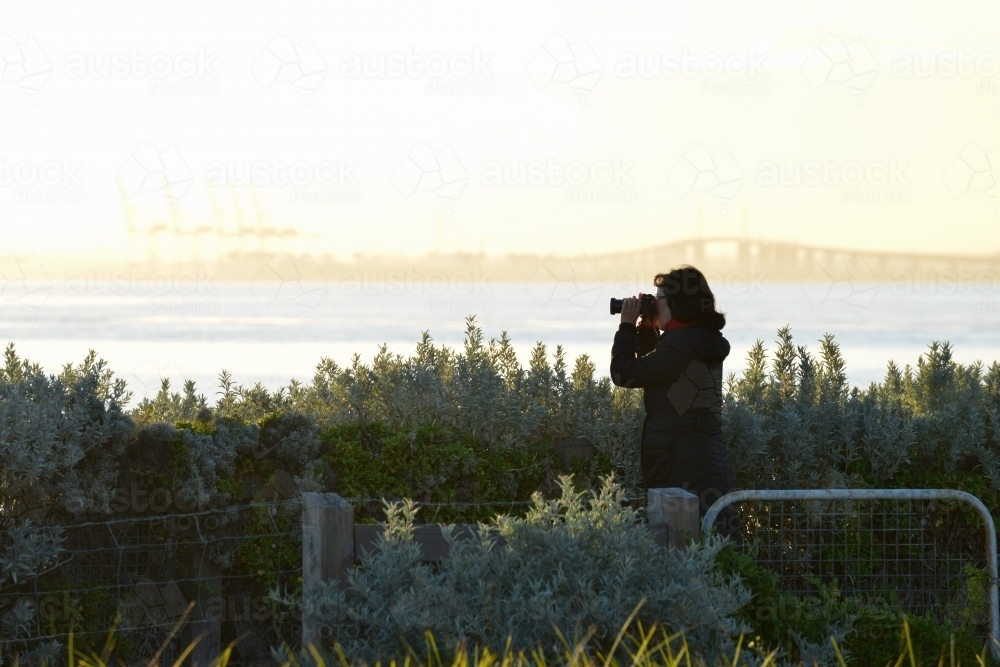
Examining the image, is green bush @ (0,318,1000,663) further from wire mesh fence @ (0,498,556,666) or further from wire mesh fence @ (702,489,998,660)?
wire mesh fence @ (702,489,998,660)

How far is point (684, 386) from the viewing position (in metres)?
6.86

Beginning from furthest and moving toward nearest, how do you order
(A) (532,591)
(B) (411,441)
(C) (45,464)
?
(B) (411,441) < (C) (45,464) < (A) (532,591)

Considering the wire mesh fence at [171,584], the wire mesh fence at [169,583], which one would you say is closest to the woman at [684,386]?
the wire mesh fence at [171,584]

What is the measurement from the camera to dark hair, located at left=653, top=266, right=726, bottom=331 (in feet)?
22.6

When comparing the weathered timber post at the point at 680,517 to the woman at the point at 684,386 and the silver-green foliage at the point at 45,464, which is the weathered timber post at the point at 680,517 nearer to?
the woman at the point at 684,386

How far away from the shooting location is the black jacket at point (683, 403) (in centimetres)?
679

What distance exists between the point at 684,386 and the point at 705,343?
296 mm

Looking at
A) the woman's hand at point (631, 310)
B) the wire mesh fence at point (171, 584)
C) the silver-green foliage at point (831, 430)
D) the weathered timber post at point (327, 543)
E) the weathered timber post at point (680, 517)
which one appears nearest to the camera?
the weathered timber post at point (327, 543)

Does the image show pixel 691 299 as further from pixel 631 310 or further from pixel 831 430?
pixel 831 430

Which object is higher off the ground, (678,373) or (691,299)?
(691,299)

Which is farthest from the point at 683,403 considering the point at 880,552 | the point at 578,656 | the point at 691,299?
the point at 578,656

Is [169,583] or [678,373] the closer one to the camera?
[169,583]

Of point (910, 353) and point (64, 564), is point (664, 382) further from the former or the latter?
point (910, 353)

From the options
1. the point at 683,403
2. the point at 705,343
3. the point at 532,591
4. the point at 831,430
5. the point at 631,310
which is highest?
the point at 631,310
